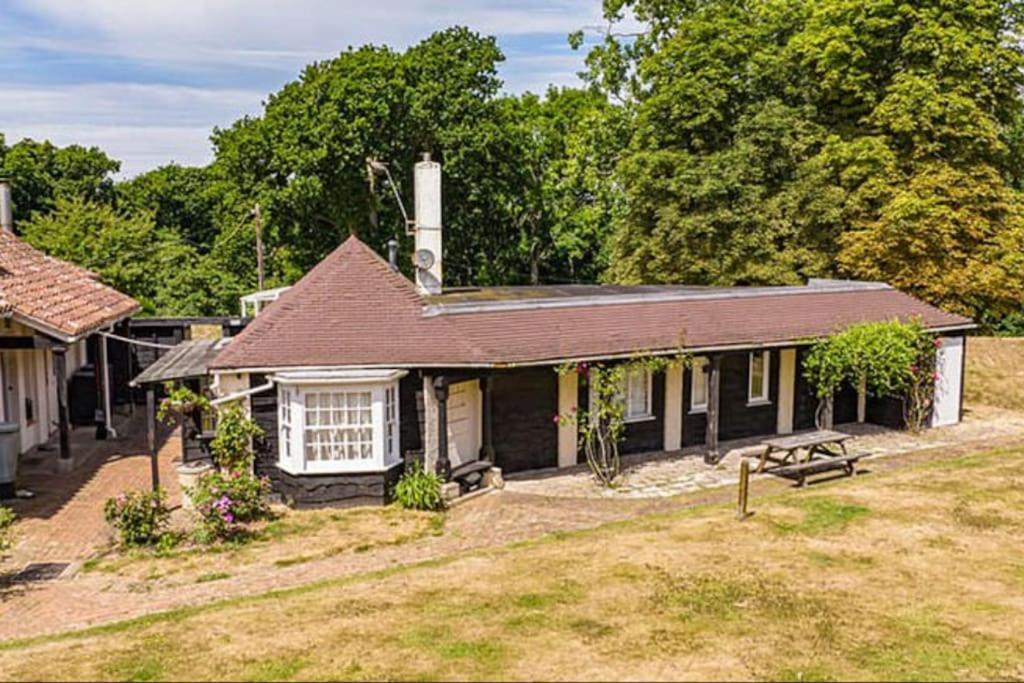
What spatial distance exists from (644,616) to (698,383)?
990 centimetres

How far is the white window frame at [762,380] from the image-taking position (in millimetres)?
20109

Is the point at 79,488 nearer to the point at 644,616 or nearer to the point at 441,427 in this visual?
the point at 441,427

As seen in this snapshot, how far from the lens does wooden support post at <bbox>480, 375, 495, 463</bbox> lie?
16703mm

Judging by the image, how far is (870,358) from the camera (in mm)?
19016

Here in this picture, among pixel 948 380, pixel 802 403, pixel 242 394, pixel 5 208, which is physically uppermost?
pixel 5 208

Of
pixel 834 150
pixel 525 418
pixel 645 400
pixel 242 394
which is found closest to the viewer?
pixel 242 394

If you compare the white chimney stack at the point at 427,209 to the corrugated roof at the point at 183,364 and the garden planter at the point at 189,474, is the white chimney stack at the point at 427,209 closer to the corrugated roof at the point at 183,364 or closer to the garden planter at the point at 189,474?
the corrugated roof at the point at 183,364

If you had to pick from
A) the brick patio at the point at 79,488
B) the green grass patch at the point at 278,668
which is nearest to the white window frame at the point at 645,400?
the brick patio at the point at 79,488

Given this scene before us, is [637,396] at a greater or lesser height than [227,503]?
greater

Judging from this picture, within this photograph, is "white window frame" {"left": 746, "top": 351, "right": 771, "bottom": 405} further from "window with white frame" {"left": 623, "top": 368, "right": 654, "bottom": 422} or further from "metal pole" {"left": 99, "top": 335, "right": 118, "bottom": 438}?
"metal pole" {"left": 99, "top": 335, "right": 118, "bottom": 438}

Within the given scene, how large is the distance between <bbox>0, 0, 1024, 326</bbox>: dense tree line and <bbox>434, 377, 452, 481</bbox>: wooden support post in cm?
1667

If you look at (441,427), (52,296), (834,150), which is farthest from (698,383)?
(52,296)

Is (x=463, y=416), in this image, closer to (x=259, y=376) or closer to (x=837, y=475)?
(x=259, y=376)

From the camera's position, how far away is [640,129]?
3203 cm
